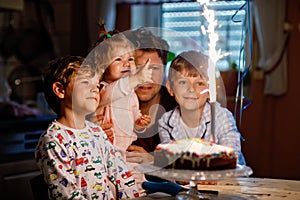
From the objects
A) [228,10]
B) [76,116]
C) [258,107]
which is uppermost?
[228,10]

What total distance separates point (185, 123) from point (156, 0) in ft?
8.32

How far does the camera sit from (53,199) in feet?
5.11

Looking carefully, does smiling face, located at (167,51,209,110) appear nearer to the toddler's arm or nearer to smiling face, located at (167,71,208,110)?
smiling face, located at (167,71,208,110)

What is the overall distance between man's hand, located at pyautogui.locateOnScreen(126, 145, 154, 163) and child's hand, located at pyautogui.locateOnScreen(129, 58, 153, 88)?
20 cm

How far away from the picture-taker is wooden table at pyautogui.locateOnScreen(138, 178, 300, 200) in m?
1.74

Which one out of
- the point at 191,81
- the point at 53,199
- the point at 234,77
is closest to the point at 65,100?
the point at 53,199

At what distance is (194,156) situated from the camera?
Result: 153cm

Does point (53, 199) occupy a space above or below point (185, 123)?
below

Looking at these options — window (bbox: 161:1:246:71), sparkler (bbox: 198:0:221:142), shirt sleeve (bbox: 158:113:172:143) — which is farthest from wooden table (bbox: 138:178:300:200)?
window (bbox: 161:1:246:71)

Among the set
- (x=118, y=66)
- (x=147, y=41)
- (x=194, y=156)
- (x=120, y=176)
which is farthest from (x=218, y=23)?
(x=194, y=156)

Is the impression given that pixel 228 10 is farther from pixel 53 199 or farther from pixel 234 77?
pixel 53 199

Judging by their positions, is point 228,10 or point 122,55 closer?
point 122,55

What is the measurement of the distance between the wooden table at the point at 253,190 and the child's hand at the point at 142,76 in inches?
14.7

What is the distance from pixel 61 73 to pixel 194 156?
17.8 inches
